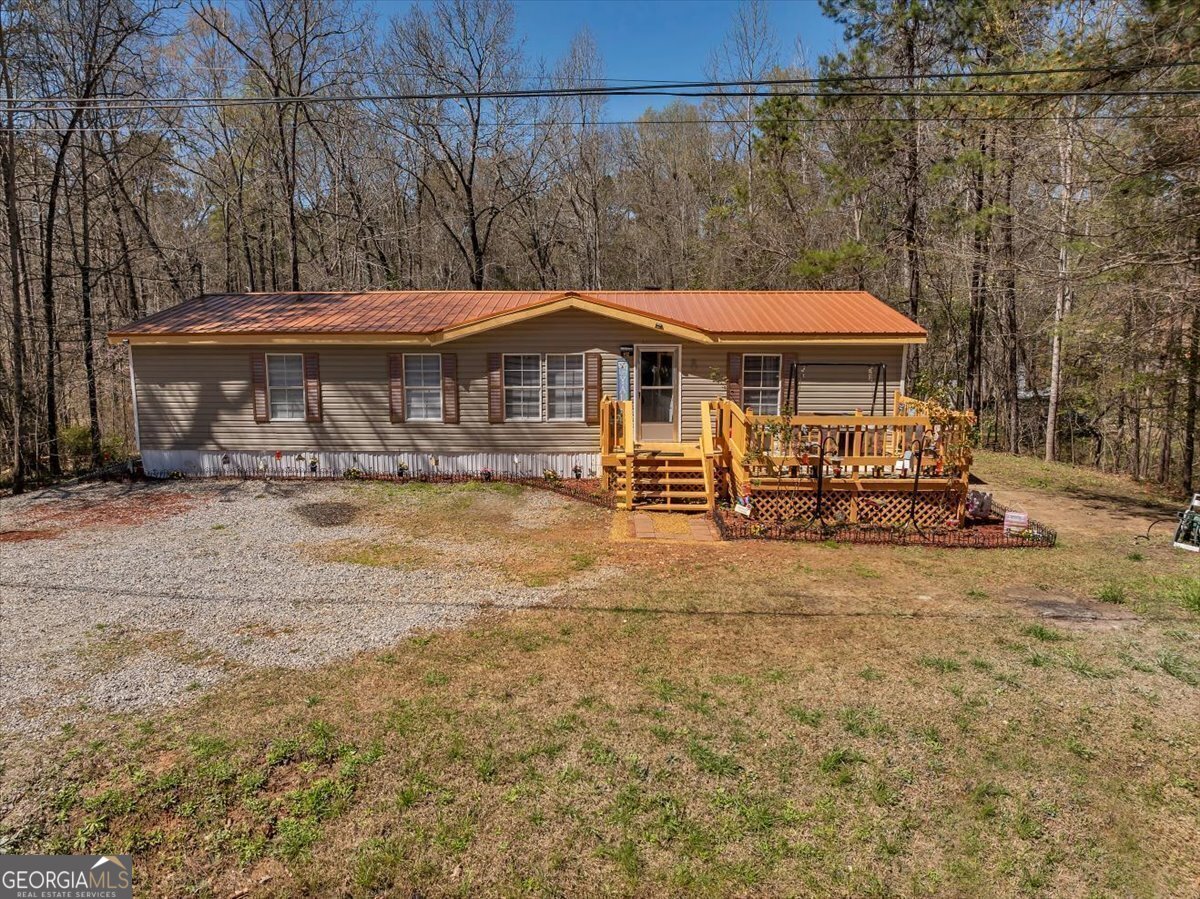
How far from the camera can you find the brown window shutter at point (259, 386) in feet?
43.8

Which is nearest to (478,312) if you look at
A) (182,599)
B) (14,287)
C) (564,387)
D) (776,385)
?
(564,387)

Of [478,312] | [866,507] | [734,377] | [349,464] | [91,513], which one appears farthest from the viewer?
[478,312]

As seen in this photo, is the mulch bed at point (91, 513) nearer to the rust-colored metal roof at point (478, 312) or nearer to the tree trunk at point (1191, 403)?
the rust-colored metal roof at point (478, 312)

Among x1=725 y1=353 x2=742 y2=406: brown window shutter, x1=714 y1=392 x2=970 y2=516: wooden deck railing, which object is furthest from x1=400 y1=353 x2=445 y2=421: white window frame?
x1=714 y1=392 x2=970 y2=516: wooden deck railing

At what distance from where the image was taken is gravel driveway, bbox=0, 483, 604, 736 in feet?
17.5

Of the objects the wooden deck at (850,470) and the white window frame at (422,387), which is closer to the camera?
the wooden deck at (850,470)

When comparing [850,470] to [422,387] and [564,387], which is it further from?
[422,387]

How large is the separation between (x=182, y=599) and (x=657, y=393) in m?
8.73

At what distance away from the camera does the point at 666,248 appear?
30.0 m

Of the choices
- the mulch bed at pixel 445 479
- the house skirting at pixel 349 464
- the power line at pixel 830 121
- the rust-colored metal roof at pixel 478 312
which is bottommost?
the mulch bed at pixel 445 479

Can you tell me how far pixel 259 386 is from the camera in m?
13.4

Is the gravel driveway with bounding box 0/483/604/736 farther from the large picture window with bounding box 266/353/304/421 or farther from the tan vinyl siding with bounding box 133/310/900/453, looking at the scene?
the large picture window with bounding box 266/353/304/421

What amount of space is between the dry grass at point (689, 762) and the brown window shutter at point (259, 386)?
9232mm

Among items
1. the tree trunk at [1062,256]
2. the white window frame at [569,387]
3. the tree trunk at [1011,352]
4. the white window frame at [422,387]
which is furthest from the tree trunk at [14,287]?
the tree trunk at [1011,352]
